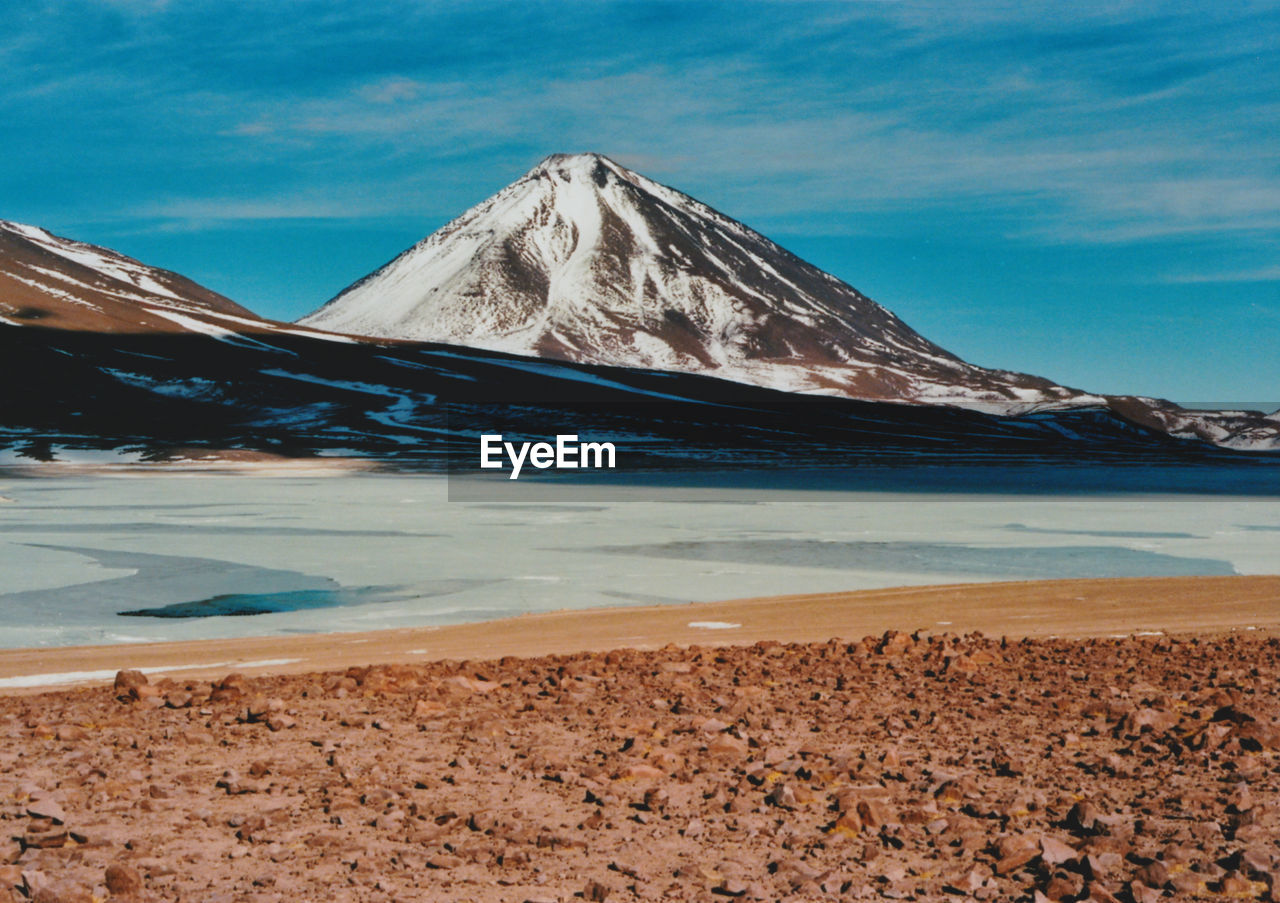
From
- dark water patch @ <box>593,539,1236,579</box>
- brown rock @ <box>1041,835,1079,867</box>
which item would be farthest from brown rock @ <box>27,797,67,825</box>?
dark water patch @ <box>593,539,1236,579</box>

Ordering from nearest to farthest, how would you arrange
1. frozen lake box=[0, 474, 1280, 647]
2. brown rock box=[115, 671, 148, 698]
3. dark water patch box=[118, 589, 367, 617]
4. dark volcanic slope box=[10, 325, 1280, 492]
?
1. brown rock box=[115, 671, 148, 698]
2. dark water patch box=[118, 589, 367, 617]
3. frozen lake box=[0, 474, 1280, 647]
4. dark volcanic slope box=[10, 325, 1280, 492]

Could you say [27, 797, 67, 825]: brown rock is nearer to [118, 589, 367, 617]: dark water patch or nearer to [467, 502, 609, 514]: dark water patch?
[118, 589, 367, 617]: dark water patch

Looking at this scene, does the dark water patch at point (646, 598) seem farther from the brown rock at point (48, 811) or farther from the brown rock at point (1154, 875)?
the brown rock at point (1154, 875)

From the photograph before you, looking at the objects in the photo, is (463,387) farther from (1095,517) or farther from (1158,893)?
(1158,893)

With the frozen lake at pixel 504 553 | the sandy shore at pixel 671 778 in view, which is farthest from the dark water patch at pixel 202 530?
the sandy shore at pixel 671 778

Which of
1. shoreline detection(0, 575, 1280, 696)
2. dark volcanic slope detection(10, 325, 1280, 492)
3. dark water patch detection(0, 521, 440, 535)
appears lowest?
shoreline detection(0, 575, 1280, 696)

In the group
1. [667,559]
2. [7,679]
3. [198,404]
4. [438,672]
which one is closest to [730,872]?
[438,672]

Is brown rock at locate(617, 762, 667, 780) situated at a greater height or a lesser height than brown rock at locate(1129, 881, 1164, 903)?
greater
